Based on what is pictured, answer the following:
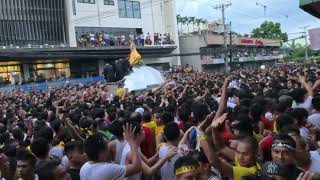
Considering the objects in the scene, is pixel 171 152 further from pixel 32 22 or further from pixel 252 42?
pixel 252 42

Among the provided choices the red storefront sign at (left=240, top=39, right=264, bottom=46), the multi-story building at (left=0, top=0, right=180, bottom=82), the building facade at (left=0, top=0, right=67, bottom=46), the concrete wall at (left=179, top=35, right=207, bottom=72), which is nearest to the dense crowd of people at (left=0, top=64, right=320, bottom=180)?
the multi-story building at (left=0, top=0, right=180, bottom=82)

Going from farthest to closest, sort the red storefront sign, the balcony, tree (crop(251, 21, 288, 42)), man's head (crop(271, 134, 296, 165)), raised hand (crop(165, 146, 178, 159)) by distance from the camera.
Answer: tree (crop(251, 21, 288, 42))
the red storefront sign
the balcony
raised hand (crop(165, 146, 178, 159))
man's head (crop(271, 134, 296, 165))

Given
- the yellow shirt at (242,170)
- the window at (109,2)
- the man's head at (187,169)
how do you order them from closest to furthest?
the man's head at (187,169) → the yellow shirt at (242,170) → the window at (109,2)

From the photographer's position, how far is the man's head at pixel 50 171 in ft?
14.1

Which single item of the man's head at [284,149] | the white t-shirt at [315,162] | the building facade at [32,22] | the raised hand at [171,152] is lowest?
the white t-shirt at [315,162]

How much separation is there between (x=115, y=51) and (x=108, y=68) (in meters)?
21.3

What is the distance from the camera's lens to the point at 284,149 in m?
4.33

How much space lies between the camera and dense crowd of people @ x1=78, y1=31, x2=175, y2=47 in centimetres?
4306

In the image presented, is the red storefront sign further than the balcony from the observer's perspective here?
Yes

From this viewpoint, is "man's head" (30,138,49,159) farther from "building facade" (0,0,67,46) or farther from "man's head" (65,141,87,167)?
"building facade" (0,0,67,46)

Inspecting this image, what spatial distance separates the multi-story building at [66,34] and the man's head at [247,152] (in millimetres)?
32735

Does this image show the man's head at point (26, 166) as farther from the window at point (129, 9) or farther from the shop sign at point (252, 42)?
the shop sign at point (252, 42)

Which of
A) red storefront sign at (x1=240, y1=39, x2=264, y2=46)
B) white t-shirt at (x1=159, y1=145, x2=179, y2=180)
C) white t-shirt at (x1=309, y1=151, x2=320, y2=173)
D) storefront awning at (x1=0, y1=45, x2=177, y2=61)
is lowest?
white t-shirt at (x1=159, y1=145, x2=179, y2=180)

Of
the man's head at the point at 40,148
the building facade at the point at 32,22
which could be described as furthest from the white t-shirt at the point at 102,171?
the building facade at the point at 32,22
